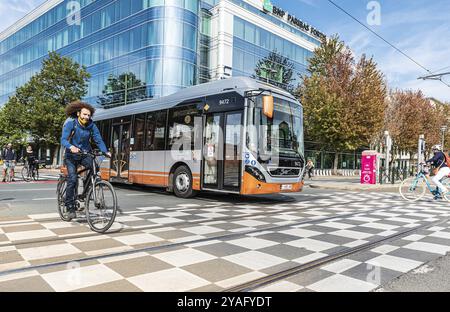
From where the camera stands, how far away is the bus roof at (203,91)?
9.39 meters

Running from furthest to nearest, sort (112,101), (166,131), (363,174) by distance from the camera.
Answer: (112,101), (363,174), (166,131)

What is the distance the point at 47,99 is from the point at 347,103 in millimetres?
28656

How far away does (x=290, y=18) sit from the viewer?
150ft

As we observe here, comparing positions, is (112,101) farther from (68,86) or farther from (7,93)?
(7,93)

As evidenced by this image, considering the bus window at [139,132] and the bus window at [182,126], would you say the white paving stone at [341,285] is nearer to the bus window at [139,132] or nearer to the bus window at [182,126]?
the bus window at [182,126]

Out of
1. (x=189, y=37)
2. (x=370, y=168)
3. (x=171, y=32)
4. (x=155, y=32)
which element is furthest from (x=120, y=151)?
(x=189, y=37)

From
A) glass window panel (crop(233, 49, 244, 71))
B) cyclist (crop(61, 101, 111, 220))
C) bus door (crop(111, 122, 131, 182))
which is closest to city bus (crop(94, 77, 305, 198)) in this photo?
bus door (crop(111, 122, 131, 182))

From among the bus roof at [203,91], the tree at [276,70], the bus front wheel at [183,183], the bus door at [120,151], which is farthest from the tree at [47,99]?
the bus front wheel at [183,183]

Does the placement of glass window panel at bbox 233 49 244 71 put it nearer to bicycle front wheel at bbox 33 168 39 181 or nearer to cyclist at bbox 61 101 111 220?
bicycle front wheel at bbox 33 168 39 181

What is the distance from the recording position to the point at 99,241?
4645mm

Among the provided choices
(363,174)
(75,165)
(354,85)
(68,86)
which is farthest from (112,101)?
(75,165)

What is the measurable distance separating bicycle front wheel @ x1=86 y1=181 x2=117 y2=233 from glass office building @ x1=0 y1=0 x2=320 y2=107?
91.5ft

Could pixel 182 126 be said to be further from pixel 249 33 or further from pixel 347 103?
pixel 249 33

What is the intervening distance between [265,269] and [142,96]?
3305 centimetres
